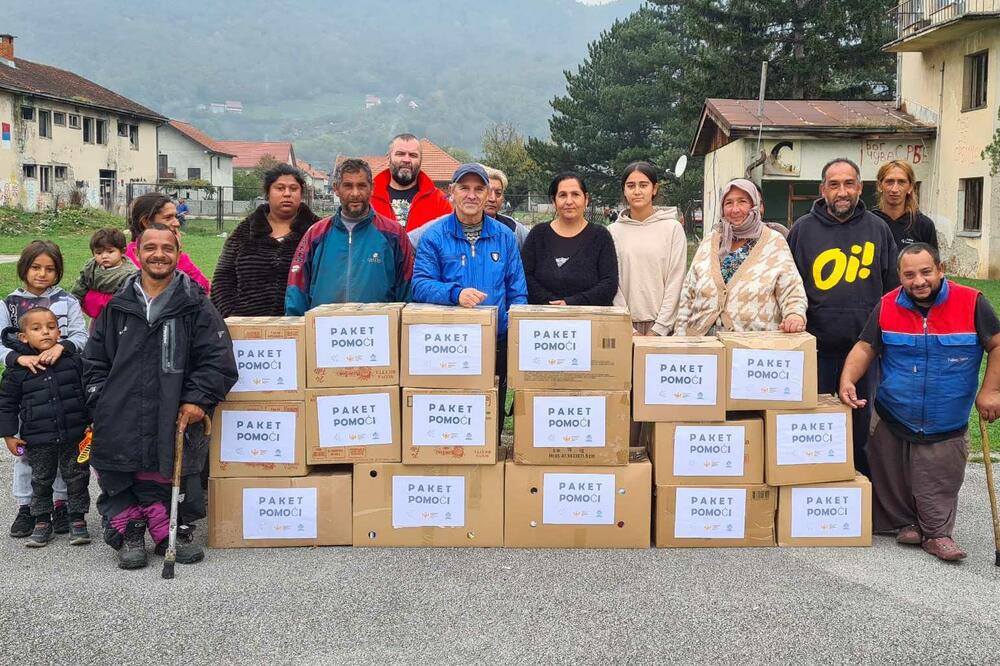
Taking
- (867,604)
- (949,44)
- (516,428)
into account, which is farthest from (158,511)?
(949,44)

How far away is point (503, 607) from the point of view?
13.5ft

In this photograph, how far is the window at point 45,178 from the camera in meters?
40.9

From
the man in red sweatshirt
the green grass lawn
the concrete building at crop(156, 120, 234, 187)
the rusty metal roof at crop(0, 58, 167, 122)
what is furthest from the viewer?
the concrete building at crop(156, 120, 234, 187)

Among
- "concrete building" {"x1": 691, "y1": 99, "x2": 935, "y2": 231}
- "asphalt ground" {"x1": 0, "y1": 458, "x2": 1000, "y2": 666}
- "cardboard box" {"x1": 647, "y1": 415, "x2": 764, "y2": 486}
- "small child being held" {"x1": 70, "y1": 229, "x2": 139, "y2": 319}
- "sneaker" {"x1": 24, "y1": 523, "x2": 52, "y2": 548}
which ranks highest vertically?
"concrete building" {"x1": 691, "y1": 99, "x2": 935, "y2": 231}

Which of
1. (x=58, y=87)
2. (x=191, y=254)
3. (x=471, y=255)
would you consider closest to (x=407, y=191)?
(x=471, y=255)

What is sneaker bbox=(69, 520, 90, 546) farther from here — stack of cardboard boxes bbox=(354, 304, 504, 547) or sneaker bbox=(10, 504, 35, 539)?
stack of cardboard boxes bbox=(354, 304, 504, 547)

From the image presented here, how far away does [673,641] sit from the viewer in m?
3.77

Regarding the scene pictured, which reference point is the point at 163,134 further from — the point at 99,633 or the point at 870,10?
the point at 99,633

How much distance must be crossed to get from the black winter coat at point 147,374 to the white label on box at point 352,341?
1.53 feet

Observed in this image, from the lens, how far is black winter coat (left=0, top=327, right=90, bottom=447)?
4801mm

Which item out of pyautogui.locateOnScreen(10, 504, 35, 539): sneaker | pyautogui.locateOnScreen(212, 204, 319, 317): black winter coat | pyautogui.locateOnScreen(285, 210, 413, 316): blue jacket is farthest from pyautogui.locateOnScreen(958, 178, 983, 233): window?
pyautogui.locateOnScreen(10, 504, 35, 539): sneaker

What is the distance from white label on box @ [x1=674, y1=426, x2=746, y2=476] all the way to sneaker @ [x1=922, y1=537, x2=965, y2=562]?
1.00m

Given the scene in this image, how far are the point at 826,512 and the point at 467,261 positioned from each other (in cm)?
229

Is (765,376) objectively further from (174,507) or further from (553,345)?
(174,507)
